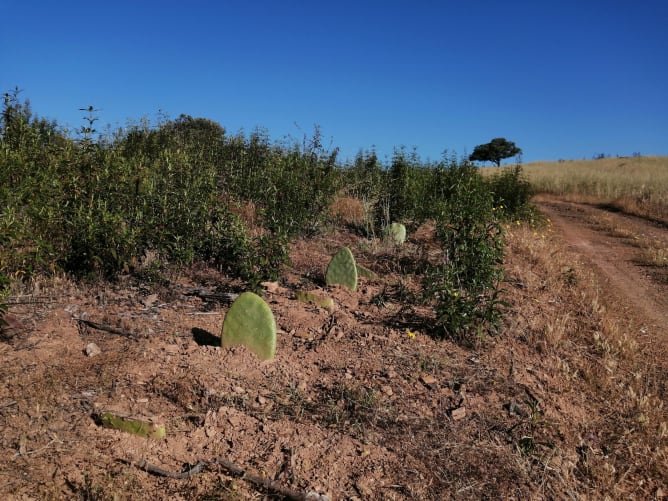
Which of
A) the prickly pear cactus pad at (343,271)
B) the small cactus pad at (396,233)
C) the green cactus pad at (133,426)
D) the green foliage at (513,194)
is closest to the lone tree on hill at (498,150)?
the green foliage at (513,194)

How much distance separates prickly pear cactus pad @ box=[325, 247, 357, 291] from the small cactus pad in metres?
2.21

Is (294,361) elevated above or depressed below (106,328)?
below

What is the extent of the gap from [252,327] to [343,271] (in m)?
1.90

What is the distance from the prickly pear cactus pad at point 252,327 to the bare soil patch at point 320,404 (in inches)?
4.3

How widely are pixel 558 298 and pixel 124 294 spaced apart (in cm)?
465

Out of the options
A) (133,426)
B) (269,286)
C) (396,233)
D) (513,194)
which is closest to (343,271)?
(269,286)

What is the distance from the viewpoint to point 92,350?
3744 mm

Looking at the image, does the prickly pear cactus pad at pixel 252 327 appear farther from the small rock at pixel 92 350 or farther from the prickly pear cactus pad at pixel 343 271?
the prickly pear cactus pad at pixel 343 271

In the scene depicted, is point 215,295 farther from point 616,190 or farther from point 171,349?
point 616,190

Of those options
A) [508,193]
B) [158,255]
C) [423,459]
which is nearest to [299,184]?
[158,255]

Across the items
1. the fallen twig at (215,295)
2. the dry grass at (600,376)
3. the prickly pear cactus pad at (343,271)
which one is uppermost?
the prickly pear cactus pad at (343,271)

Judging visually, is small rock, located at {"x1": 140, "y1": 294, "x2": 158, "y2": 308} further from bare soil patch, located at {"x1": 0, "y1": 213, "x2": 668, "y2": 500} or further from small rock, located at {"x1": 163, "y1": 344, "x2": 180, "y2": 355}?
small rock, located at {"x1": 163, "y1": 344, "x2": 180, "y2": 355}

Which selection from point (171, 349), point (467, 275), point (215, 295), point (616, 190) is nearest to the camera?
point (171, 349)

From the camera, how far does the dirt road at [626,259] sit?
5.93 metres
